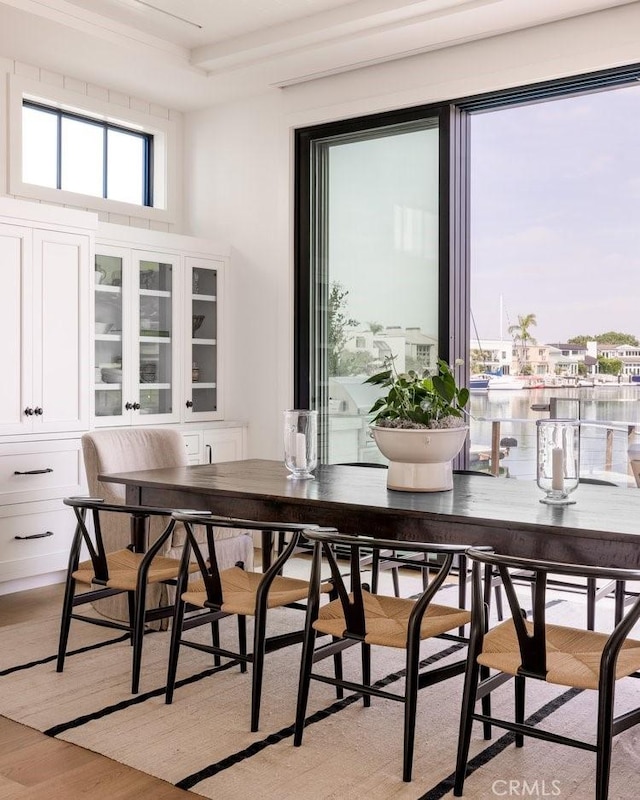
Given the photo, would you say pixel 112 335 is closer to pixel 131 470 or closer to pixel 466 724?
pixel 131 470

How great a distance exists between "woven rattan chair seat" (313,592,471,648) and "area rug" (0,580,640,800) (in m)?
0.37

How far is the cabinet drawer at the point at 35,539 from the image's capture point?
4.58 meters

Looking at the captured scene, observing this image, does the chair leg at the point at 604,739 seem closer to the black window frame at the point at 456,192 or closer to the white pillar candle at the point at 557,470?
the white pillar candle at the point at 557,470

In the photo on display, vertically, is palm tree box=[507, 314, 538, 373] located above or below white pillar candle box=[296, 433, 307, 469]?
above

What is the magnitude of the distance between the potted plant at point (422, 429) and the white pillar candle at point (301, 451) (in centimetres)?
48

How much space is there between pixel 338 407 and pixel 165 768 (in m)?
3.34

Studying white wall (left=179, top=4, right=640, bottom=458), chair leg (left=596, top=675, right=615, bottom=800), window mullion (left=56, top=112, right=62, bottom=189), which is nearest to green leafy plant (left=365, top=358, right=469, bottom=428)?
chair leg (left=596, top=675, right=615, bottom=800)

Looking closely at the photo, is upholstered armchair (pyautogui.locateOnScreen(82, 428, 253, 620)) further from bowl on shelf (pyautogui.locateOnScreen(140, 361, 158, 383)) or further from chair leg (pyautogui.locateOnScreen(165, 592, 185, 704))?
bowl on shelf (pyautogui.locateOnScreen(140, 361, 158, 383))

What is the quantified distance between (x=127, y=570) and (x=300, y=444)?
0.84 metres

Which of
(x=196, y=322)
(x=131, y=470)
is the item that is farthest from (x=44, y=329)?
(x=196, y=322)

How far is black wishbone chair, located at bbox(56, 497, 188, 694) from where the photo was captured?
3195mm

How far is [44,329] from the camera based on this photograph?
4754 millimetres

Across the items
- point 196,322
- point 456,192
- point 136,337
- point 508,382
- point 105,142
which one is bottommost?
point 508,382

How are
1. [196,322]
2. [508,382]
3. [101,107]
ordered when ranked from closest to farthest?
[508,382] < [101,107] < [196,322]
